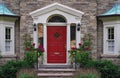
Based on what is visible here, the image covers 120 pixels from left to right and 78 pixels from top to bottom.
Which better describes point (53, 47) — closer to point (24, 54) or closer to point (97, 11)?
point (24, 54)

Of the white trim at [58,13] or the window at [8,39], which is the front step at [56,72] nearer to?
the white trim at [58,13]

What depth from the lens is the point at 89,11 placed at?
67.2 ft

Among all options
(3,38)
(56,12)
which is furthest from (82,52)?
(3,38)

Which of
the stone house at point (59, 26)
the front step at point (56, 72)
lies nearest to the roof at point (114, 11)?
the stone house at point (59, 26)

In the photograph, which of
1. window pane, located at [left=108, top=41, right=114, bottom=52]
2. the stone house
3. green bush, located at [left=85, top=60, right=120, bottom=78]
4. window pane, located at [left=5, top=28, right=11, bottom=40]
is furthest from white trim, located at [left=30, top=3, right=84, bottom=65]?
green bush, located at [left=85, top=60, right=120, bottom=78]

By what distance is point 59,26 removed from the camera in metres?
20.8

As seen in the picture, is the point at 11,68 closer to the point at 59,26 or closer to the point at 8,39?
the point at 8,39

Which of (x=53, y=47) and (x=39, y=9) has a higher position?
(x=39, y=9)

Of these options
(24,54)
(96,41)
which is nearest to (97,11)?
(96,41)

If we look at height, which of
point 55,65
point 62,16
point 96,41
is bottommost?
point 55,65

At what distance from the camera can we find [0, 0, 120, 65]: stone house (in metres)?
20.3

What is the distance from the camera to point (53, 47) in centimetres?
2070

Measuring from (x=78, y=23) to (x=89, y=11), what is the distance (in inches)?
40.2

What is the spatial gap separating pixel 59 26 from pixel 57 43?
105cm
